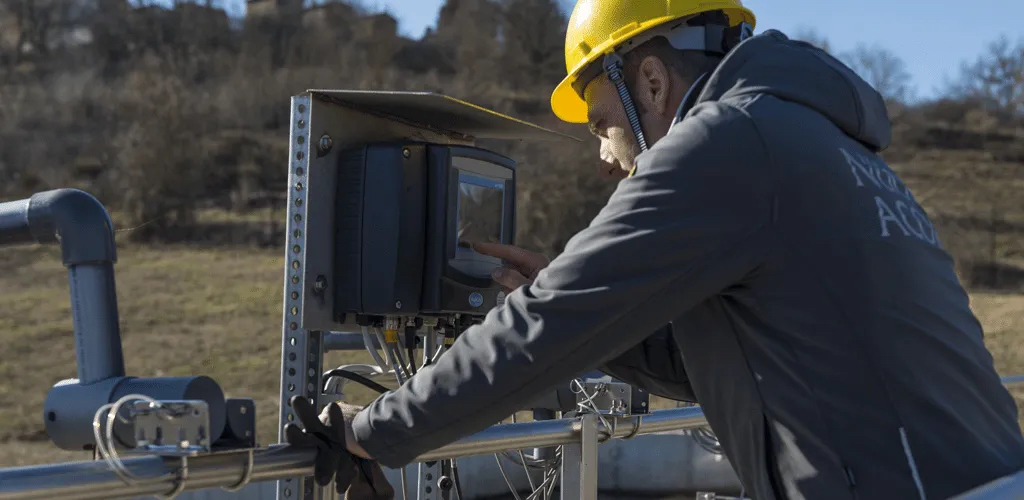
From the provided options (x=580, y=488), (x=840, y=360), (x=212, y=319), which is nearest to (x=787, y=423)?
(x=840, y=360)

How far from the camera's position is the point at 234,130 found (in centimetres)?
2703

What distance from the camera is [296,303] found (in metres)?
2.52

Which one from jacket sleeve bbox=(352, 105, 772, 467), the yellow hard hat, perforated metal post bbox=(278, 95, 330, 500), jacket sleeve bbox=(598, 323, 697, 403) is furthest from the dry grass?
jacket sleeve bbox=(352, 105, 772, 467)

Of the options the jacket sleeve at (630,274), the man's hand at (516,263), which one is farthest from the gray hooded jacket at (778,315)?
the man's hand at (516,263)

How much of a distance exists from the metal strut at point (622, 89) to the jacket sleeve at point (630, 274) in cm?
34

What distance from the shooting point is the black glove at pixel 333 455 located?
1.85 m

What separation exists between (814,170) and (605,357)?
0.39 meters

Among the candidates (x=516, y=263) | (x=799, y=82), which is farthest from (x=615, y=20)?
(x=516, y=263)

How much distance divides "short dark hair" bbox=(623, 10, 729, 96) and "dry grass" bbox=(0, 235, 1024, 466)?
26.7ft

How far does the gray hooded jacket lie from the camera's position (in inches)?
64.9

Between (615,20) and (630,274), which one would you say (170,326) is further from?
(630,274)

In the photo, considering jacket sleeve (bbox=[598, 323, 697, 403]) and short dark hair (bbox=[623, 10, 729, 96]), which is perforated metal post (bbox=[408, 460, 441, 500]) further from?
short dark hair (bbox=[623, 10, 729, 96])

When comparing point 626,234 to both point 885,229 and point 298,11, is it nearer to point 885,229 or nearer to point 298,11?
point 885,229

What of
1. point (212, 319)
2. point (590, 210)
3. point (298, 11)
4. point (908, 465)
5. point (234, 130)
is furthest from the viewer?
point (298, 11)
